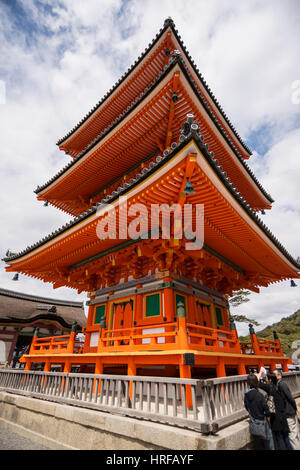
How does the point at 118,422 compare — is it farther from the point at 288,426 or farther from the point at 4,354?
the point at 4,354

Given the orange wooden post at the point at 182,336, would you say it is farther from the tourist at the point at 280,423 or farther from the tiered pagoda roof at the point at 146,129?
the tiered pagoda roof at the point at 146,129

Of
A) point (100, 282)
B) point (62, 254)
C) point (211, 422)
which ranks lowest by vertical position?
point (211, 422)

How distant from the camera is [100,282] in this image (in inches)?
436

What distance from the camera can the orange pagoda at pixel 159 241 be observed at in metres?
6.09

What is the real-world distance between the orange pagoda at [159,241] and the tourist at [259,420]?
1333 mm

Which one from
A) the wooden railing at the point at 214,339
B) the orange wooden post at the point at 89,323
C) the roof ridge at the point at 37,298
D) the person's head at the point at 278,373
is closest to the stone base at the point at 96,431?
the person's head at the point at 278,373

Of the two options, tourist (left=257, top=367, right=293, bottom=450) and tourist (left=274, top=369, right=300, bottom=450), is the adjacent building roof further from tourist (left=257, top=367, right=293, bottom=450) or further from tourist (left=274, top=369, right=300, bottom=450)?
tourist (left=274, top=369, right=300, bottom=450)

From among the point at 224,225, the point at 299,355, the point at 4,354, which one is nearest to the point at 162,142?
the point at 224,225

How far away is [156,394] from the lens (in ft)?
14.6

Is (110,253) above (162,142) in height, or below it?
below

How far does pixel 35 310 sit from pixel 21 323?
479cm

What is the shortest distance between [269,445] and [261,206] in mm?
11771

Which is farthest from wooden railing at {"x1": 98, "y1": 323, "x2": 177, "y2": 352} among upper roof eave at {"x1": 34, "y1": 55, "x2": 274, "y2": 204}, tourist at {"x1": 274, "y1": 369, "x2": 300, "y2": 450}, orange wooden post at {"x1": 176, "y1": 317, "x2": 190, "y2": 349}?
upper roof eave at {"x1": 34, "y1": 55, "x2": 274, "y2": 204}

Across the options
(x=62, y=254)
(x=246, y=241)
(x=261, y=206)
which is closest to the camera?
(x=246, y=241)
